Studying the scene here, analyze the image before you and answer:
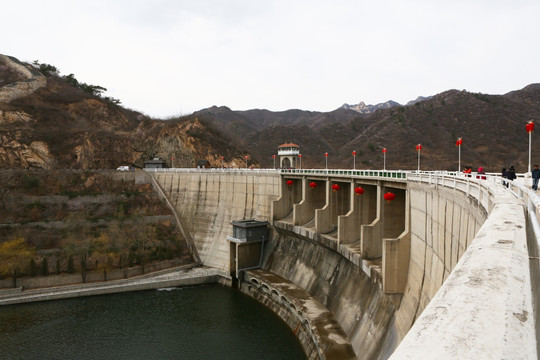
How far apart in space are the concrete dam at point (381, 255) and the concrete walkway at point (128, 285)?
2.84 m

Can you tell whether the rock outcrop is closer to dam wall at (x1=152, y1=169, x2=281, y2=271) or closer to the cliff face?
the cliff face

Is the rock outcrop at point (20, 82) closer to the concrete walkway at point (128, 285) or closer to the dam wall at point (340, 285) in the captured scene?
the concrete walkway at point (128, 285)

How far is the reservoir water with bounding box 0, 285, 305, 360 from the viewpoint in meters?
29.6

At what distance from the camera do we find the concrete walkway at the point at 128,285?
40.7 m

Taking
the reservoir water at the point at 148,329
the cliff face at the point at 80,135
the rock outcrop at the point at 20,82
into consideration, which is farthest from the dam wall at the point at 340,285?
the rock outcrop at the point at 20,82

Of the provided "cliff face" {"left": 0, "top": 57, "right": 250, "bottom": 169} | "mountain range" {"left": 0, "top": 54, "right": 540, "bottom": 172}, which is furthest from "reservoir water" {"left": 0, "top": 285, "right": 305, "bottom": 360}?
"mountain range" {"left": 0, "top": 54, "right": 540, "bottom": 172}

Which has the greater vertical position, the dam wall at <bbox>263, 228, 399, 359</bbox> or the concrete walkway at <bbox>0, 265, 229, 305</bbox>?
the dam wall at <bbox>263, 228, 399, 359</bbox>

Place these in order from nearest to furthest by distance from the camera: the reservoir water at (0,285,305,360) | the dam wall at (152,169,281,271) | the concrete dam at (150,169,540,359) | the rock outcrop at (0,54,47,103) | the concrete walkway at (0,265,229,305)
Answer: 1. the concrete dam at (150,169,540,359)
2. the reservoir water at (0,285,305,360)
3. the concrete walkway at (0,265,229,305)
4. the dam wall at (152,169,281,271)
5. the rock outcrop at (0,54,47,103)

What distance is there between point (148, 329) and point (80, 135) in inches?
2150

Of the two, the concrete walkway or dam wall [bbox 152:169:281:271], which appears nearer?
the concrete walkway

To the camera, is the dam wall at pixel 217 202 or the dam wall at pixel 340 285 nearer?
the dam wall at pixel 340 285

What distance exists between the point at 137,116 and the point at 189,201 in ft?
199

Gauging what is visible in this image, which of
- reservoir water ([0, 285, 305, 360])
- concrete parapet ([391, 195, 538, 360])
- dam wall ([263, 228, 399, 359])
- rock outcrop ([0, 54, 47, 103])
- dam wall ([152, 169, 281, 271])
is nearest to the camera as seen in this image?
concrete parapet ([391, 195, 538, 360])

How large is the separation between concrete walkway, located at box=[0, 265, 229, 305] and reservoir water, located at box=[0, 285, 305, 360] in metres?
0.84
